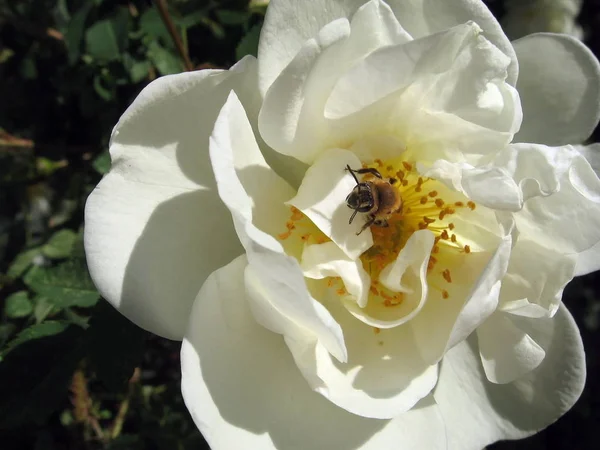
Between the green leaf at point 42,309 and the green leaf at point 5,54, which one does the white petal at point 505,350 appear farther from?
the green leaf at point 5,54

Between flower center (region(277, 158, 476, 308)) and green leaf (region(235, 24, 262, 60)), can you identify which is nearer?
flower center (region(277, 158, 476, 308))

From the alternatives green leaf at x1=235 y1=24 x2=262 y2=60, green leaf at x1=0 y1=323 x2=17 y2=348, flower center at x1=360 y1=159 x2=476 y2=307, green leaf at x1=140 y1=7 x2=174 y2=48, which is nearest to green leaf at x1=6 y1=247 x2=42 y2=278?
green leaf at x1=0 y1=323 x2=17 y2=348

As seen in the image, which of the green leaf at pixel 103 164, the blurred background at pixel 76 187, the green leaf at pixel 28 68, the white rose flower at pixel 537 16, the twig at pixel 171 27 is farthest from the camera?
the green leaf at pixel 28 68

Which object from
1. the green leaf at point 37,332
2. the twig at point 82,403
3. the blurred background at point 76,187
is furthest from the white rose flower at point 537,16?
the twig at point 82,403

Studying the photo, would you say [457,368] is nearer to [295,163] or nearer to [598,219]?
[598,219]

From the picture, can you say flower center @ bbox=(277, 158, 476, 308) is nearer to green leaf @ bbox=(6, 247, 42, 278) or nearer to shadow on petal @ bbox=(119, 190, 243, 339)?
shadow on petal @ bbox=(119, 190, 243, 339)

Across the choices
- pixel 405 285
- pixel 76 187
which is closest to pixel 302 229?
pixel 405 285
